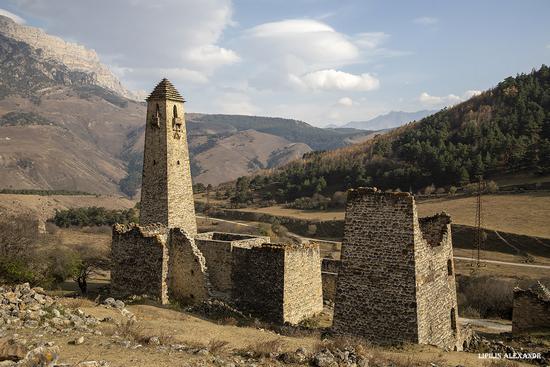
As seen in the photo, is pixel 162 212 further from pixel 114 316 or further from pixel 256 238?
pixel 114 316

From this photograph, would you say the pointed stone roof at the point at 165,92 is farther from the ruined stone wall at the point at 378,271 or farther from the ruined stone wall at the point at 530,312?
the ruined stone wall at the point at 530,312

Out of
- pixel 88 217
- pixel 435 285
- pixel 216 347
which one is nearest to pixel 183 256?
pixel 216 347

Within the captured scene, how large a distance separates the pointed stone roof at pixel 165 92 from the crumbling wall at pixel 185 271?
5.96m

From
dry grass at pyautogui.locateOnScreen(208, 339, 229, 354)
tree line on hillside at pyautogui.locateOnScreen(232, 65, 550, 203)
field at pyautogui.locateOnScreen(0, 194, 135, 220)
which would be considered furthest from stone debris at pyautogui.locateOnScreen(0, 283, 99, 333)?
tree line on hillside at pyautogui.locateOnScreen(232, 65, 550, 203)

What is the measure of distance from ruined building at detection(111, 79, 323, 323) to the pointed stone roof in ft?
0.15

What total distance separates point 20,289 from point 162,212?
22.1 feet

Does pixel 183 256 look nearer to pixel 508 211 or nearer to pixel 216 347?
pixel 216 347

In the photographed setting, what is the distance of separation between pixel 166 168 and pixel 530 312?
51.2ft

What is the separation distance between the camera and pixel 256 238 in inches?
829

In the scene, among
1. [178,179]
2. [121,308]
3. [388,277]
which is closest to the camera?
[388,277]

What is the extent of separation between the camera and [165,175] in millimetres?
20953

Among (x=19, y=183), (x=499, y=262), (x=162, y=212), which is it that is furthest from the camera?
(x=19, y=183)

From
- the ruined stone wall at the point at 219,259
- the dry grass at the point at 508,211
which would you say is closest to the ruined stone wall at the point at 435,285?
the ruined stone wall at the point at 219,259

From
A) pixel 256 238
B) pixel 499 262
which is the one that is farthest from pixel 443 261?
pixel 499 262
